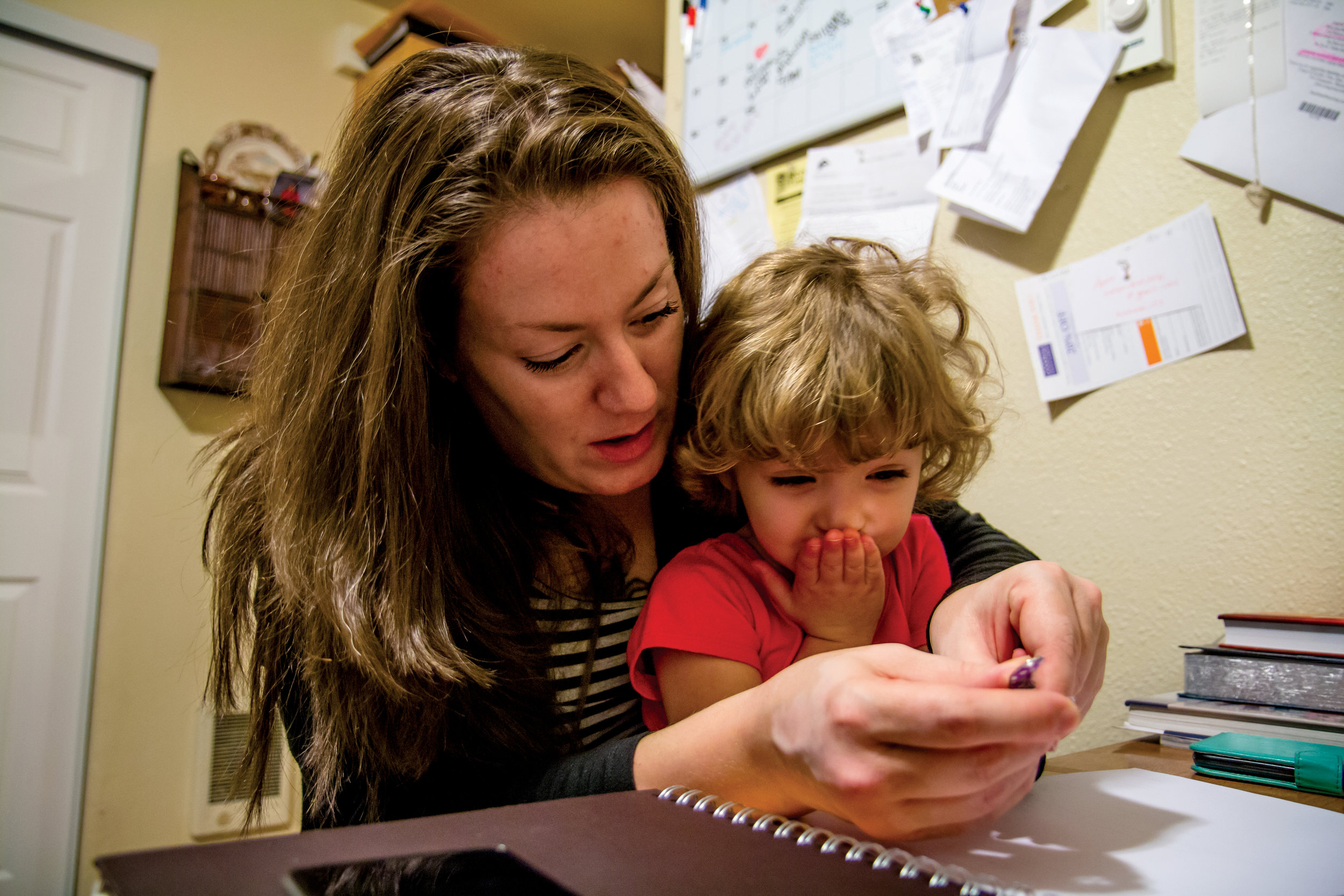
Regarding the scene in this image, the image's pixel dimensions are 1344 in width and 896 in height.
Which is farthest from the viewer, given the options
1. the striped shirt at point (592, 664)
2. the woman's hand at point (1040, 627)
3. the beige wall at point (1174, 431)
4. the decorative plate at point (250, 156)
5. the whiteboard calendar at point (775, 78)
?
the decorative plate at point (250, 156)

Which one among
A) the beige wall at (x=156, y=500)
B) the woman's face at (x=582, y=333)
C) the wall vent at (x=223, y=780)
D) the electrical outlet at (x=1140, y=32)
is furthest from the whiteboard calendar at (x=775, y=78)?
the wall vent at (x=223, y=780)

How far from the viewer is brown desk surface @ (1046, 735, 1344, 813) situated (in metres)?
0.63

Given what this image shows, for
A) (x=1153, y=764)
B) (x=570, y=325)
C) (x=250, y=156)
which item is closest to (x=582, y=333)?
(x=570, y=325)

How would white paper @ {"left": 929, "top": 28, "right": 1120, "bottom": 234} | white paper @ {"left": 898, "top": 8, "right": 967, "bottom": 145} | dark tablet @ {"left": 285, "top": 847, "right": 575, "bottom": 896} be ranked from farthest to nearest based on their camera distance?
white paper @ {"left": 898, "top": 8, "right": 967, "bottom": 145}
white paper @ {"left": 929, "top": 28, "right": 1120, "bottom": 234}
dark tablet @ {"left": 285, "top": 847, "right": 575, "bottom": 896}

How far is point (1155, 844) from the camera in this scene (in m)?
0.48

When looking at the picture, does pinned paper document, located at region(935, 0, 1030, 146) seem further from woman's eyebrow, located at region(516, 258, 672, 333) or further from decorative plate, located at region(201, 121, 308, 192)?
decorative plate, located at region(201, 121, 308, 192)

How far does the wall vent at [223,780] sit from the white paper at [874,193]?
1.84 metres

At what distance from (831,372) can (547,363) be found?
0.25 metres

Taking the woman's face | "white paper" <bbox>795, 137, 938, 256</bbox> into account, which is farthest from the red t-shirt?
"white paper" <bbox>795, 137, 938, 256</bbox>

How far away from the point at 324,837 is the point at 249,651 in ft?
1.71

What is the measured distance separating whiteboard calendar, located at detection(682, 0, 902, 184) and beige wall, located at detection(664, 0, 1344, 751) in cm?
34

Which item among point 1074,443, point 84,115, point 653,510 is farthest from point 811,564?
point 84,115

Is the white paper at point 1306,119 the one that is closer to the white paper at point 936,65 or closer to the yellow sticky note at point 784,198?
the white paper at point 936,65

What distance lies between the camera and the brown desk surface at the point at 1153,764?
0.63 metres
